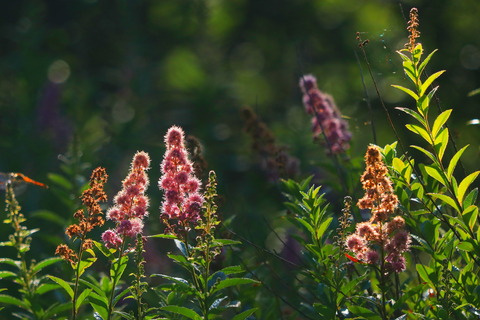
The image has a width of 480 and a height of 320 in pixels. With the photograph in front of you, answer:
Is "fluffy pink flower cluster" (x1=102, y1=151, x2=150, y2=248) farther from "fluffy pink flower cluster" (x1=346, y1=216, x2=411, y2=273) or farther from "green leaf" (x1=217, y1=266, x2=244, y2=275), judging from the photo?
"fluffy pink flower cluster" (x1=346, y1=216, x2=411, y2=273)

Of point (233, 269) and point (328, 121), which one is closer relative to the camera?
point (233, 269)

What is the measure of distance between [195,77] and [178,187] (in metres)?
4.72

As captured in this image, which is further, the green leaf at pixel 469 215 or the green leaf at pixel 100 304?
the green leaf at pixel 100 304

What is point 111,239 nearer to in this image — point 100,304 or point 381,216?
point 100,304

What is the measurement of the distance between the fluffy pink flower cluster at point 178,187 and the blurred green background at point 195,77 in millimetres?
2212

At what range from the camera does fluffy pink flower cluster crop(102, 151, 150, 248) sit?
5.79ft

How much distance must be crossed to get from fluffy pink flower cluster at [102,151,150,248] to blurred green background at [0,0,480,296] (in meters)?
2.26

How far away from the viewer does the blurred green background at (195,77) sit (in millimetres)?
4930

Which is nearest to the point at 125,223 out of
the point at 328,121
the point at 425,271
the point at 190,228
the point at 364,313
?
the point at 190,228

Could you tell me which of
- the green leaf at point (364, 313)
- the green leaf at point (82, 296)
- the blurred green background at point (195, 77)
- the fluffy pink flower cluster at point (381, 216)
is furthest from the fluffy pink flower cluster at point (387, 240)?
the blurred green background at point (195, 77)

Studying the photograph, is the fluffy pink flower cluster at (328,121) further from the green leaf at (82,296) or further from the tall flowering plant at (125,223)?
the green leaf at (82,296)

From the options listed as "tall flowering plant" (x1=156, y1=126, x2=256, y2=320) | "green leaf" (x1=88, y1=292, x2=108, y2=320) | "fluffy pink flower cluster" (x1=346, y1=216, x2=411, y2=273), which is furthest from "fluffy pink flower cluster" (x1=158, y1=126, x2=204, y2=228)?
"fluffy pink flower cluster" (x1=346, y1=216, x2=411, y2=273)

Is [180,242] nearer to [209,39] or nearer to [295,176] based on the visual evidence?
[295,176]

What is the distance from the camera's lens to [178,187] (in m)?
1.79
